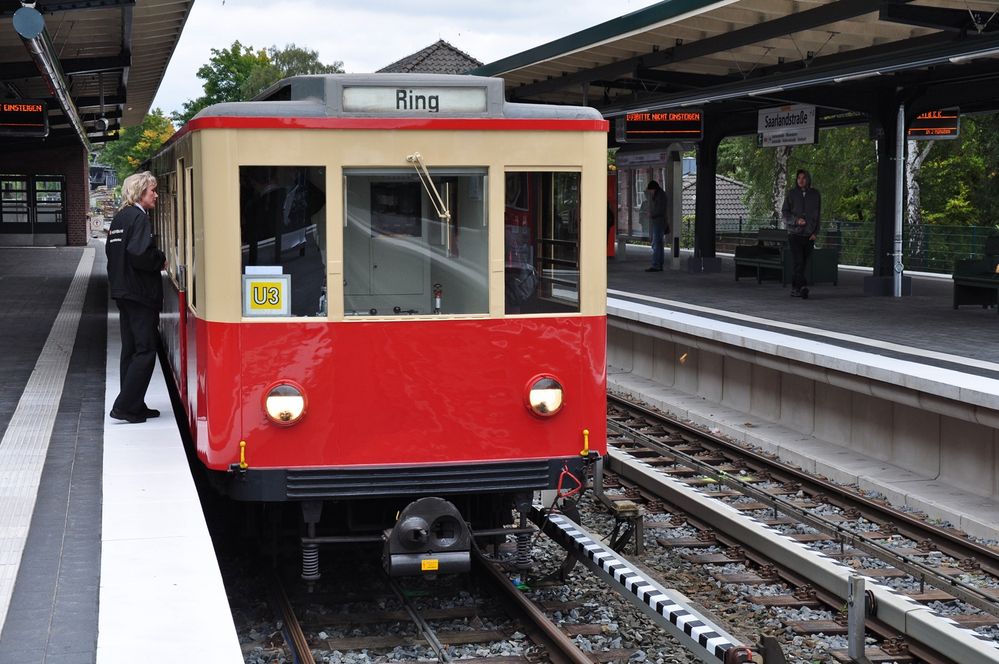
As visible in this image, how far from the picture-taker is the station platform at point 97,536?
15.7ft

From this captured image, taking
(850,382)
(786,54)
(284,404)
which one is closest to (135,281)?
(284,404)

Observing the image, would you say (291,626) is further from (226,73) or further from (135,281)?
(226,73)

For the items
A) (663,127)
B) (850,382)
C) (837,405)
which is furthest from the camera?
(663,127)

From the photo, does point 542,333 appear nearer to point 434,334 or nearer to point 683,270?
point 434,334

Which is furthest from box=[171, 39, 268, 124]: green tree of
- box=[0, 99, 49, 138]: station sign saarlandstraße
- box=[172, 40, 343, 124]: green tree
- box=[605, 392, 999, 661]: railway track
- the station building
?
box=[605, 392, 999, 661]: railway track

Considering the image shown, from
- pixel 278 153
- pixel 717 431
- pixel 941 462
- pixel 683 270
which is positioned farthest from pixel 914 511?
pixel 683 270

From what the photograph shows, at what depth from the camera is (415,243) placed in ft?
21.8

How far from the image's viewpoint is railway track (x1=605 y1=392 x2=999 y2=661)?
7.10 m

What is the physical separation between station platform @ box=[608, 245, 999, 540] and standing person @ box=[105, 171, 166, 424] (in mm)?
5536

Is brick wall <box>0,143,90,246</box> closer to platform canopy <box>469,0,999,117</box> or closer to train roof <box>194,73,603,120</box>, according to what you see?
platform canopy <box>469,0,999,117</box>

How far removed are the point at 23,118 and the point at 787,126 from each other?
42.9 ft

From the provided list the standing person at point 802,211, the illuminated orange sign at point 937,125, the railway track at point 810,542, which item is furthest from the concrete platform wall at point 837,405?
the illuminated orange sign at point 937,125

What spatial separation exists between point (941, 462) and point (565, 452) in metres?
4.52

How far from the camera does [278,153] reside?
6.43 m
